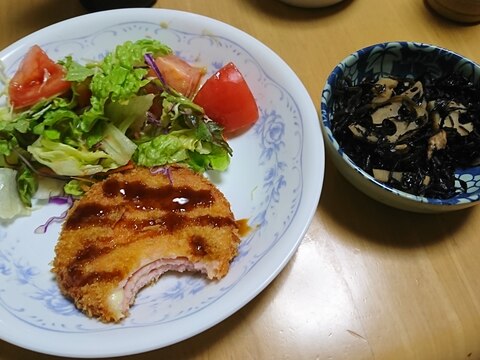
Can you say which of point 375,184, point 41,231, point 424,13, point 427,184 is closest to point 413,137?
point 427,184

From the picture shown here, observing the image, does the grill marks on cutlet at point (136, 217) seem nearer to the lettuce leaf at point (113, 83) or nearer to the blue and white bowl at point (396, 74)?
the lettuce leaf at point (113, 83)

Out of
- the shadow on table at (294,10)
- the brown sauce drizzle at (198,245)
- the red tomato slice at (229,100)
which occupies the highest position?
the shadow on table at (294,10)

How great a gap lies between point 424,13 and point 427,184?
82 cm

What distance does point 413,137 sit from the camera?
1.31 metres

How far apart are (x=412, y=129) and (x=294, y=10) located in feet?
2.31

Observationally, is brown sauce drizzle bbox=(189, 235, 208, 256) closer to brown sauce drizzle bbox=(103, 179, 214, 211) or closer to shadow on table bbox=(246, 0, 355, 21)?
brown sauce drizzle bbox=(103, 179, 214, 211)

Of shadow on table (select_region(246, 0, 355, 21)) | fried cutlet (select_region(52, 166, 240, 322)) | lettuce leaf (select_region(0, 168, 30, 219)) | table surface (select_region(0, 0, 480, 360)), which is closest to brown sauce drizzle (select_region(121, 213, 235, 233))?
fried cutlet (select_region(52, 166, 240, 322))

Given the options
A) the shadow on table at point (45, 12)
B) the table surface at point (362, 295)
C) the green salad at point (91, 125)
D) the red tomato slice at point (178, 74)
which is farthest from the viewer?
the shadow on table at point (45, 12)

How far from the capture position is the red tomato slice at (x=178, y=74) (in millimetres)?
1443

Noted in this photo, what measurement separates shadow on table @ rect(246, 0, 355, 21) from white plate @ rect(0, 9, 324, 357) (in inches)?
14.2

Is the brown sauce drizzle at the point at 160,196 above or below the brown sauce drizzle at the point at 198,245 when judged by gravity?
above

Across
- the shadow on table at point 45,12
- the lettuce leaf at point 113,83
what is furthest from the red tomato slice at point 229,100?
the shadow on table at point 45,12

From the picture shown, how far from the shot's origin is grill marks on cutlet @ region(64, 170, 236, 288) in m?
1.13

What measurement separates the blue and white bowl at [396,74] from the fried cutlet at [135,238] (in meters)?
0.31
